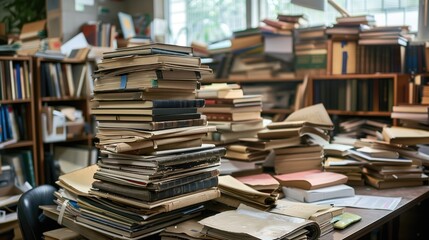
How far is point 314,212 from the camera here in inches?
63.4

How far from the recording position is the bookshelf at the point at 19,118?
3.59m

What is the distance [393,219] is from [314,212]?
0.74 metres

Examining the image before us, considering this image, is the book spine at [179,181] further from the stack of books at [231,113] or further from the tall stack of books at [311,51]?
the tall stack of books at [311,51]

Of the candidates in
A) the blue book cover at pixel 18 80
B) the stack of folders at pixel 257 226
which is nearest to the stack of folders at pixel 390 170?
the stack of folders at pixel 257 226

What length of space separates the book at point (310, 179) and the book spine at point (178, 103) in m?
0.64

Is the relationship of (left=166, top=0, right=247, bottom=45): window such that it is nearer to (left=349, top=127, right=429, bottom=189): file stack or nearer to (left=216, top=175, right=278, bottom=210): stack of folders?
(left=349, top=127, right=429, bottom=189): file stack

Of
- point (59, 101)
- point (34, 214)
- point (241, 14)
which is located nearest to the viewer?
point (34, 214)

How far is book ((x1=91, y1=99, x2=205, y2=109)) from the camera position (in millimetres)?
1538

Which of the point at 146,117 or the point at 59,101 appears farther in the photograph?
the point at 59,101

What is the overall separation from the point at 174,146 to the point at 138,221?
0.29 meters

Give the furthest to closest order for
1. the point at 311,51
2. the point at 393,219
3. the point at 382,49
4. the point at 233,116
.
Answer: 1. the point at 311,51
2. the point at 382,49
3. the point at 233,116
4. the point at 393,219

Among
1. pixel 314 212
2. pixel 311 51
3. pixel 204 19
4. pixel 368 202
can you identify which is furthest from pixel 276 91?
pixel 314 212

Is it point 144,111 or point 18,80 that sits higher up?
point 18,80

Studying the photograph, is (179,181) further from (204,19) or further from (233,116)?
(204,19)
